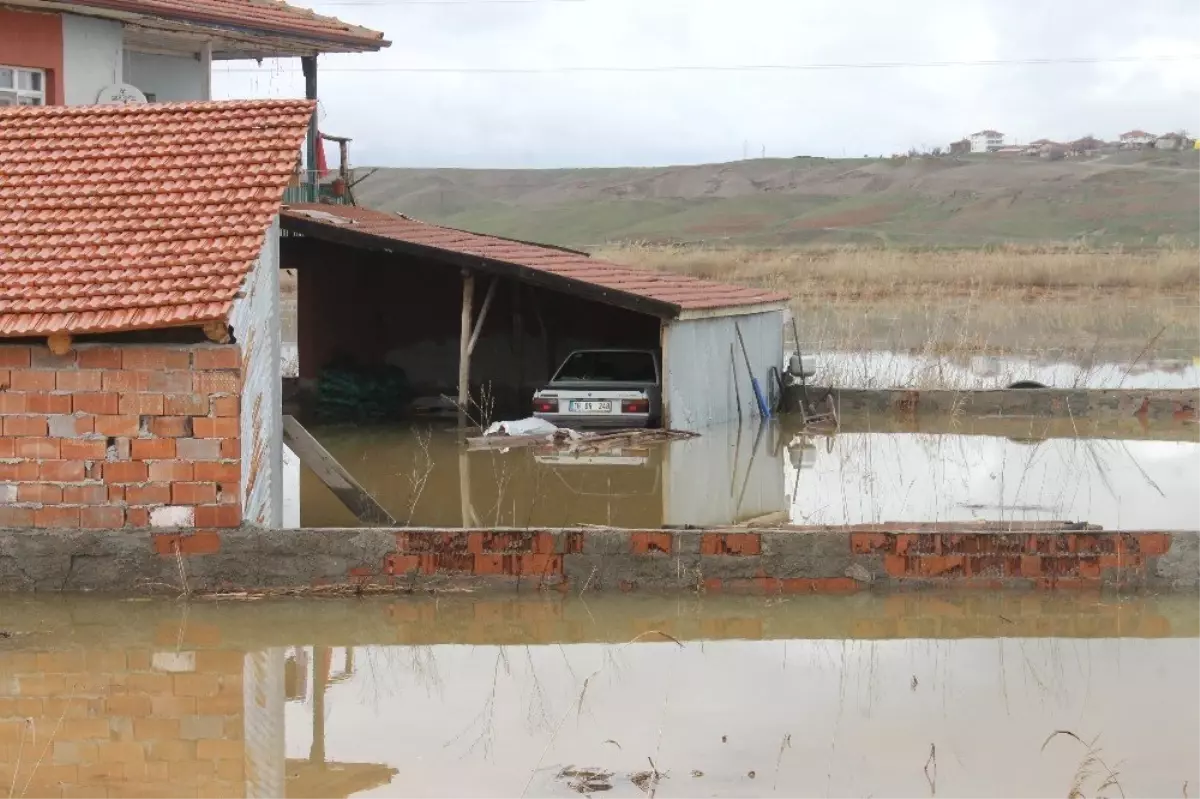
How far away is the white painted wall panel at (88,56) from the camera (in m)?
24.7

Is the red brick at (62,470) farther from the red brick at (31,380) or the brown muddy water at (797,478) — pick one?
the brown muddy water at (797,478)

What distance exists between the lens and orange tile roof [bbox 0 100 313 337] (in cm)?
1162

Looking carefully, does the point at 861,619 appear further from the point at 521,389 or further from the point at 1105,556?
the point at 521,389

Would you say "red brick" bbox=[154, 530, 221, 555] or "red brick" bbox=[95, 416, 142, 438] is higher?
"red brick" bbox=[95, 416, 142, 438]

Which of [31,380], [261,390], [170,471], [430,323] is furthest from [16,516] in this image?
[430,323]

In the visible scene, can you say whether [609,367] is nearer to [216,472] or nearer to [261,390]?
[261,390]

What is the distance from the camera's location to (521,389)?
2788cm

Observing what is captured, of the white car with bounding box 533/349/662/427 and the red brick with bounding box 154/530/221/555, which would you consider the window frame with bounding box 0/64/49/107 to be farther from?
the red brick with bounding box 154/530/221/555

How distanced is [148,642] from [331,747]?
2.65 meters

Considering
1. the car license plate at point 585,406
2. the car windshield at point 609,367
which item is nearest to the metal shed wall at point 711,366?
the car windshield at point 609,367

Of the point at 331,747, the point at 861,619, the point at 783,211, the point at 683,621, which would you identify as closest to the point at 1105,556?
the point at 861,619

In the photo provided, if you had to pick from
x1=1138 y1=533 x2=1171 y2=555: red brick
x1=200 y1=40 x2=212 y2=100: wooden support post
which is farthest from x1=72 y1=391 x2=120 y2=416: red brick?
x1=200 y1=40 x2=212 y2=100: wooden support post

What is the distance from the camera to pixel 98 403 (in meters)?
11.6

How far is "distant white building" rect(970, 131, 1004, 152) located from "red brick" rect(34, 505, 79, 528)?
139 m
